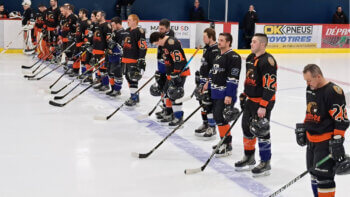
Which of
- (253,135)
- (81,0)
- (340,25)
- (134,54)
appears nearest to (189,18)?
(81,0)

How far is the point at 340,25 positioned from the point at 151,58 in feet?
24.7

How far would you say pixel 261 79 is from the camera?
18.9 feet

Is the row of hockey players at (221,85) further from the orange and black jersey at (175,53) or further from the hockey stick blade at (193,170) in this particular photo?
the hockey stick blade at (193,170)

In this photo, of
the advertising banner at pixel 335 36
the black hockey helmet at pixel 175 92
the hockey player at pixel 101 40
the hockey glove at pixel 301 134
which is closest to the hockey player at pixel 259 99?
the hockey glove at pixel 301 134

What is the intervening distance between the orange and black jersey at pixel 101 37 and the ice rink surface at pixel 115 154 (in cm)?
86

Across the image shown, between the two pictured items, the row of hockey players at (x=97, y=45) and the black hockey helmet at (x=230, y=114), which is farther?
the row of hockey players at (x=97, y=45)

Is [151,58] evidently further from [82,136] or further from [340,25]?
[82,136]

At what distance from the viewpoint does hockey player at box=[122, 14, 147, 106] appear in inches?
361

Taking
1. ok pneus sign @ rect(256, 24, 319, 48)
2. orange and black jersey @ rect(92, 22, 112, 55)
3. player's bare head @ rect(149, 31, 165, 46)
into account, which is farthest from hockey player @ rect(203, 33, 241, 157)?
ok pneus sign @ rect(256, 24, 319, 48)

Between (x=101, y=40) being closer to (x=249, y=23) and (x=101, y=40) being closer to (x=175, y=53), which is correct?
(x=175, y=53)

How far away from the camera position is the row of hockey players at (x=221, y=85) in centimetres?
448

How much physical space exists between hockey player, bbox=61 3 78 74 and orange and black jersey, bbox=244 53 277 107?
289 inches

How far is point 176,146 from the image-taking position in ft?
23.7

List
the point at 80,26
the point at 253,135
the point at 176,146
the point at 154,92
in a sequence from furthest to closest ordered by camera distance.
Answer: the point at 80,26 → the point at 154,92 → the point at 176,146 → the point at 253,135
